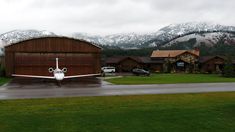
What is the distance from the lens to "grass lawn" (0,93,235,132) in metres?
15.2

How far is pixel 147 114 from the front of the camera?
1819 centimetres

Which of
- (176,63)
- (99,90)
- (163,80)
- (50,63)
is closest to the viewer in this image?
(99,90)

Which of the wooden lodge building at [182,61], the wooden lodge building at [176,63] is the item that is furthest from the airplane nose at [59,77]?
the wooden lodge building at [182,61]

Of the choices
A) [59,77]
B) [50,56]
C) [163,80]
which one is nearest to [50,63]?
[50,56]

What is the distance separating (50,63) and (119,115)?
3860cm

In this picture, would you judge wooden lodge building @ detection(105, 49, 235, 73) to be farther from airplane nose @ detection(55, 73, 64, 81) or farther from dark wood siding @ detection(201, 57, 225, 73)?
airplane nose @ detection(55, 73, 64, 81)

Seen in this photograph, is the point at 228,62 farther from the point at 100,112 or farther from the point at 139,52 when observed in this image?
the point at 139,52

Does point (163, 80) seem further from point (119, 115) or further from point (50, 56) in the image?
point (119, 115)

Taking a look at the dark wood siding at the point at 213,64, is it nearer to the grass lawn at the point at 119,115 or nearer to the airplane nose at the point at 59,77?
the airplane nose at the point at 59,77

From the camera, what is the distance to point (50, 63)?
5494 cm

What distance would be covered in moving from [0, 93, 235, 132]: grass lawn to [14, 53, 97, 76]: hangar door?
3171 centimetres

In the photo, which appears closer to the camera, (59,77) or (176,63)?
(59,77)

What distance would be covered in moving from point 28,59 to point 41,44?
123 inches

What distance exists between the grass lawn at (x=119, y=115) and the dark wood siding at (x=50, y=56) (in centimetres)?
3197
